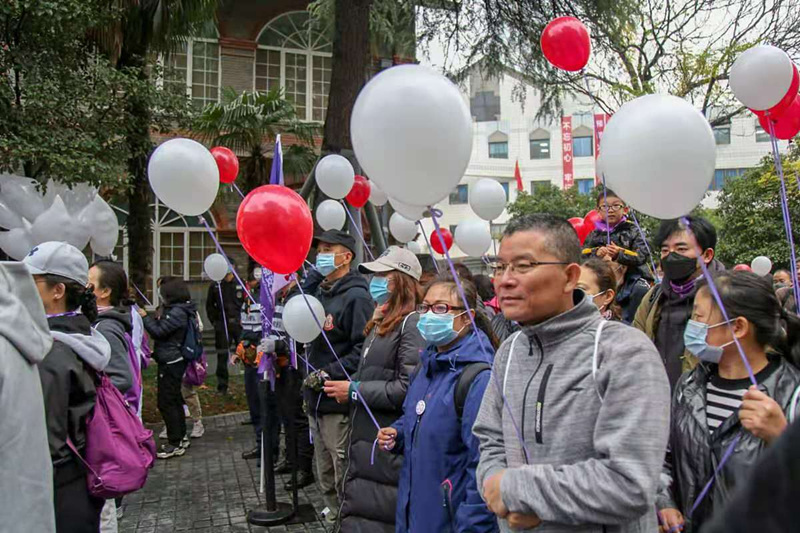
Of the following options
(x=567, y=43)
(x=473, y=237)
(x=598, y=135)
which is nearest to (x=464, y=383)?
(x=567, y=43)

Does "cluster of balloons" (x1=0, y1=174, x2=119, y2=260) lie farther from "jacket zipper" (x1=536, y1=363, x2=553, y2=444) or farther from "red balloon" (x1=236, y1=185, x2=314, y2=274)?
"jacket zipper" (x1=536, y1=363, x2=553, y2=444)

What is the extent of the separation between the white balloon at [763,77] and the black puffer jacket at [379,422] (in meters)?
2.54

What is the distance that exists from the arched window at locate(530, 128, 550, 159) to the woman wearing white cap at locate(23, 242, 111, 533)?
47347 millimetres

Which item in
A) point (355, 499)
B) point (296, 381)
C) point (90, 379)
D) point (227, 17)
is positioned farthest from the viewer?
point (227, 17)

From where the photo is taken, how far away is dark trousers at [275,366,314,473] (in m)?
5.61

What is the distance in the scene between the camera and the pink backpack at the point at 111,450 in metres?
2.75

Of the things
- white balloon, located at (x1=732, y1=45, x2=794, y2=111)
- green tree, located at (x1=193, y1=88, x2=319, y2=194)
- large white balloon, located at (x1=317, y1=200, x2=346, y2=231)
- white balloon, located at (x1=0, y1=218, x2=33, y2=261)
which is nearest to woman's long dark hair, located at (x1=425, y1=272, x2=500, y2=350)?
white balloon, located at (x1=732, y1=45, x2=794, y2=111)

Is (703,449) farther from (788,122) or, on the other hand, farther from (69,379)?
(788,122)

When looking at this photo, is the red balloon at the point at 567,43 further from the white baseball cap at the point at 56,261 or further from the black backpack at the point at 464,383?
the white baseball cap at the point at 56,261

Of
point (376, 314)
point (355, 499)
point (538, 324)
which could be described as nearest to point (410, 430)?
point (355, 499)

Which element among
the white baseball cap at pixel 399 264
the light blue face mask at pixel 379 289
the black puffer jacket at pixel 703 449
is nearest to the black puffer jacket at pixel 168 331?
the light blue face mask at pixel 379 289

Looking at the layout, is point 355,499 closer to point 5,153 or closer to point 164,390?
point 164,390

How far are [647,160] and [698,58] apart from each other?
41.0 ft

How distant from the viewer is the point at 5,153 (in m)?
6.15
